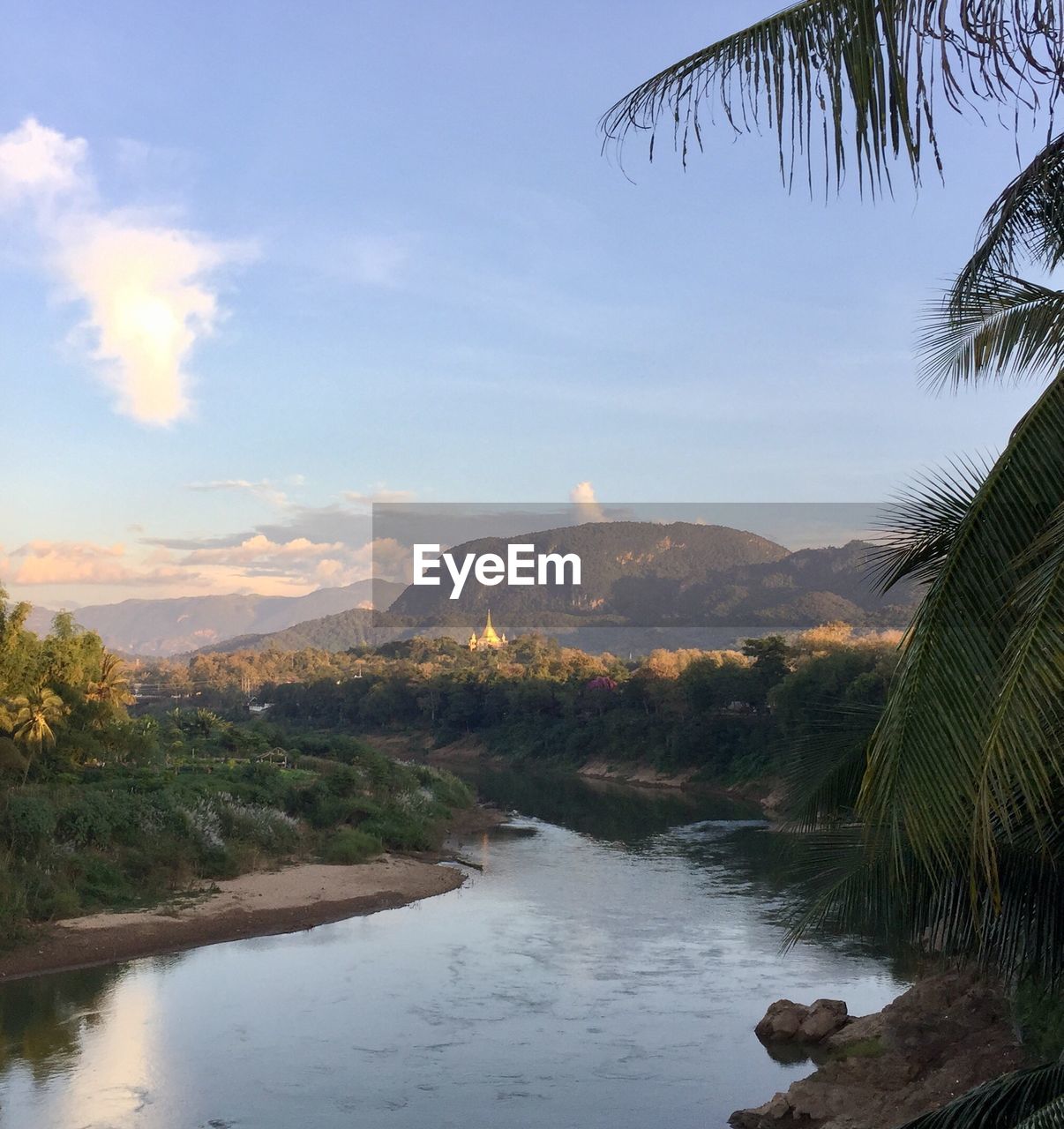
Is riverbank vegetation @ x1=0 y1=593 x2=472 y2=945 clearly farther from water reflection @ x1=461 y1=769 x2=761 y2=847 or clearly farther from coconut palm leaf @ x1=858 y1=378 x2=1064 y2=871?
coconut palm leaf @ x1=858 y1=378 x2=1064 y2=871

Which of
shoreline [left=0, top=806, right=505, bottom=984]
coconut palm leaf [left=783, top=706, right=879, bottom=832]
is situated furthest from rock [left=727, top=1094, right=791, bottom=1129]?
shoreline [left=0, top=806, right=505, bottom=984]

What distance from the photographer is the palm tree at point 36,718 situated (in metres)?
30.3

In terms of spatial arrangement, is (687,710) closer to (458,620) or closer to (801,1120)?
(801,1120)

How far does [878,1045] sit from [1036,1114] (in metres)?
10.8

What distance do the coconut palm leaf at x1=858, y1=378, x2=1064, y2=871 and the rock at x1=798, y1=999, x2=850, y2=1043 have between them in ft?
41.7

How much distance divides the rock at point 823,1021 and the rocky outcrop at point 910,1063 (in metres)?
0.95

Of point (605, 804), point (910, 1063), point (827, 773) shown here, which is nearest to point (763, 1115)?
point (910, 1063)

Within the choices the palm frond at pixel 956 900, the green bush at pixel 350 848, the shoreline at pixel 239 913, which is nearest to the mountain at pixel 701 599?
the green bush at pixel 350 848

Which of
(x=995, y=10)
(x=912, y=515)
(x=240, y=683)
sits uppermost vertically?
(x=995, y=10)

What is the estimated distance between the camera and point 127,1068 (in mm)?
15875

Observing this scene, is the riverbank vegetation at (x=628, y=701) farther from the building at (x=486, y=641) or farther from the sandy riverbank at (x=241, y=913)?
the building at (x=486, y=641)

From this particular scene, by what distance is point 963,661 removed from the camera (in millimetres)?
3990

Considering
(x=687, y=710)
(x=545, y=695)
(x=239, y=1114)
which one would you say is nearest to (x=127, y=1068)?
(x=239, y=1114)

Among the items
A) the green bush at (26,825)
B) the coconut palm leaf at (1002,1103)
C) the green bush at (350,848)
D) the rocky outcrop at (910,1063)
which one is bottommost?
the green bush at (350,848)
